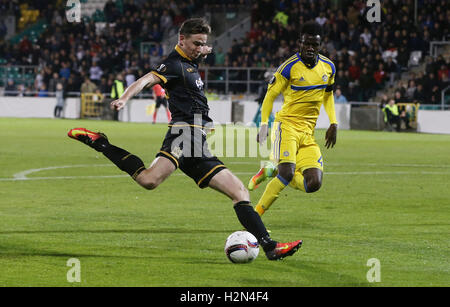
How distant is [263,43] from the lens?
36.9 m

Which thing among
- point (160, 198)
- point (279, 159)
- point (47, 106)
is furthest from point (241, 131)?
point (279, 159)

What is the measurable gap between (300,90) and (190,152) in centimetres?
250

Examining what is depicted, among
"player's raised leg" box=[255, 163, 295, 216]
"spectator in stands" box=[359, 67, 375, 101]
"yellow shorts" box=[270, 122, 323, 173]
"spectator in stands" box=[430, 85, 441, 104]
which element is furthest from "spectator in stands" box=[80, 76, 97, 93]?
"player's raised leg" box=[255, 163, 295, 216]

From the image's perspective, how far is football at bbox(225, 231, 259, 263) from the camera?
24.2 feet

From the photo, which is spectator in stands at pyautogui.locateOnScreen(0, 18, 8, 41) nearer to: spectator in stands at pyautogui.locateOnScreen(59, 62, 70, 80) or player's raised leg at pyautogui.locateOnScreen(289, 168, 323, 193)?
spectator in stands at pyautogui.locateOnScreen(59, 62, 70, 80)

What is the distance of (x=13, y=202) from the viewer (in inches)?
460

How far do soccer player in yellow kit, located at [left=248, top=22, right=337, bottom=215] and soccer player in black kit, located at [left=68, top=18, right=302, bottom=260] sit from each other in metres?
1.70

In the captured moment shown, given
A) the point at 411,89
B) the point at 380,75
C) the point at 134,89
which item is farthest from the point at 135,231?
the point at 380,75

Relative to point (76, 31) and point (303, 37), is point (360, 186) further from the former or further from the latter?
point (76, 31)

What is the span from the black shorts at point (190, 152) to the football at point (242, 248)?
57 centimetres

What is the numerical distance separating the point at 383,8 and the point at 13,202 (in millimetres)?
24759

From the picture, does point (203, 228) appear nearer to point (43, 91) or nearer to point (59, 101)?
point (59, 101)

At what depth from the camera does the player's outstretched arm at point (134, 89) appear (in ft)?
22.7

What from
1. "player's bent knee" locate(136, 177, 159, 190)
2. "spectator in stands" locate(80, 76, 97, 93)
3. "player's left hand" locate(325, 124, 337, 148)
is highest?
"player's left hand" locate(325, 124, 337, 148)
